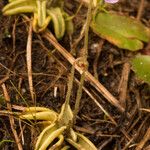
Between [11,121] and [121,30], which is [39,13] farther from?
[11,121]

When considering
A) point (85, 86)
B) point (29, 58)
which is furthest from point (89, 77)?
point (29, 58)

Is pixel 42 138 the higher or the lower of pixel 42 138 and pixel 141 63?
the lower

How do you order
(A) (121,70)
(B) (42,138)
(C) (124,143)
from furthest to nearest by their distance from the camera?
(A) (121,70), (C) (124,143), (B) (42,138)

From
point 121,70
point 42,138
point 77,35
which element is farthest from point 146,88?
point 42,138

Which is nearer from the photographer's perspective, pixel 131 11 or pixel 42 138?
pixel 42 138

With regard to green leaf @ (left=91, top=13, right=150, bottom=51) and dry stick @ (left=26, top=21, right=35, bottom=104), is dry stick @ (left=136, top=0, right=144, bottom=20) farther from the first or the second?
dry stick @ (left=26, top=21, right=35, bottom=104)

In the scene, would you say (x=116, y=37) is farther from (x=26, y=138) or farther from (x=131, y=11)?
(x=26, y=138)

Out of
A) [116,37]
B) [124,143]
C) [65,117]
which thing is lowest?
[124,143]
